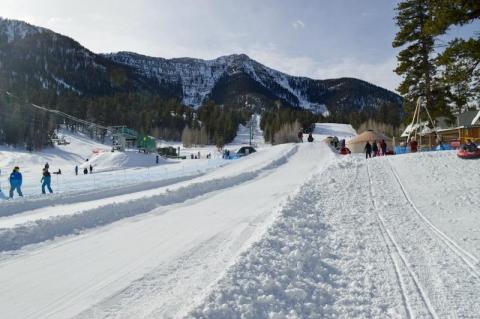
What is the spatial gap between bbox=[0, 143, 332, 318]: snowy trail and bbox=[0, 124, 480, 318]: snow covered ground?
31 mm

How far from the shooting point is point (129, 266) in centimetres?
768

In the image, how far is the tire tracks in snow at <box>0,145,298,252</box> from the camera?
10008 millimetres

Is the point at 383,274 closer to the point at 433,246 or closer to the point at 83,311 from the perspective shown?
the point at 433,246

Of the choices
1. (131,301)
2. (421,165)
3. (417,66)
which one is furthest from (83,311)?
(417,66)

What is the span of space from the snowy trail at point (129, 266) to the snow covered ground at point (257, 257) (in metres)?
0.03

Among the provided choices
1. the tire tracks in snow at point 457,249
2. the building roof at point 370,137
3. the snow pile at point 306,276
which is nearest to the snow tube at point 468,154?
the tire tracks in snow at point 457,249

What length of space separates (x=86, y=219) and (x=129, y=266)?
5.36 metres

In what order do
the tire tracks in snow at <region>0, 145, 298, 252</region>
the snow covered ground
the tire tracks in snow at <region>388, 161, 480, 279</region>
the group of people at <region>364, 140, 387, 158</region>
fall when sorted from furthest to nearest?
the group of people at <region>364, 140, 387, 158</region> → the tire tracks in snow at <region>0, 145, 298, 252</region> → the tire tracks in snow at <region>388, 161, 480, 279</region> → the snow covered ground

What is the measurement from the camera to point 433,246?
8008mm

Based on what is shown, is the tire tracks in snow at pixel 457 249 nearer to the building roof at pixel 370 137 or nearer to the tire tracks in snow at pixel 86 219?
the tire tracks in snow at pixel 86 219

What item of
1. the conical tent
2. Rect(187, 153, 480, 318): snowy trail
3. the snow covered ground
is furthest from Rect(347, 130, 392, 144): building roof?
Rect(187, 153, 480, 318): snowy trail

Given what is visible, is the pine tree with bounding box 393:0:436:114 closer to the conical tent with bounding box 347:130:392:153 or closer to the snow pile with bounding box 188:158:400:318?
the conical tent with bounding box 347:130:392:153

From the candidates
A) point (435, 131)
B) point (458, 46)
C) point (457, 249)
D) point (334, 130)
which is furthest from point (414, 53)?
point (334, 130)

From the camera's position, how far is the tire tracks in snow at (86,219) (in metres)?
10.0
